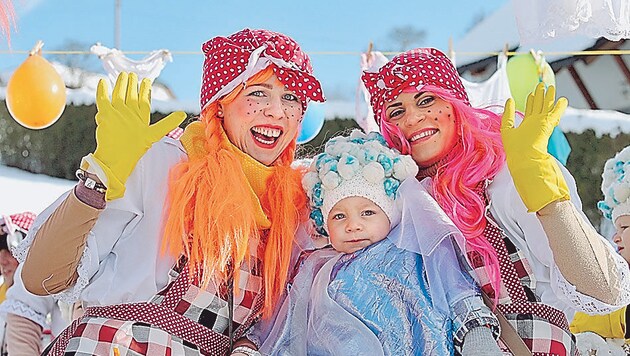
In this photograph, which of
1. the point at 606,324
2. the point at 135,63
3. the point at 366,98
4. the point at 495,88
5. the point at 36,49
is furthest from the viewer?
the point at 135,63

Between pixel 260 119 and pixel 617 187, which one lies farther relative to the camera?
pixel 617 187

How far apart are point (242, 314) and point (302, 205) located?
40cm

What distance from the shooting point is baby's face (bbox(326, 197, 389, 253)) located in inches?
84.8

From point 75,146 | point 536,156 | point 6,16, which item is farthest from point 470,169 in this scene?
point 75,146

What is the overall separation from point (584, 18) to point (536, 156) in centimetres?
66

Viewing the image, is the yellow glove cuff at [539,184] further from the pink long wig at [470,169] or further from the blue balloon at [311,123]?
the blue balloon at [311,123]

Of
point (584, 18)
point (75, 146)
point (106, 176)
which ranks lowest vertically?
point (75, 146)

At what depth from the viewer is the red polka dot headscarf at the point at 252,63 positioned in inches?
89.5

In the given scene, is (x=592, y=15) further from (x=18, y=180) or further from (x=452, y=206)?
(x=18, y=180)

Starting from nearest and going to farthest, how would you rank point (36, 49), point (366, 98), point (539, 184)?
point (539, 184), point (36, 49), point (366, 98)

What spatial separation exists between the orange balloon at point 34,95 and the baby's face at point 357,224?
3.61 metres

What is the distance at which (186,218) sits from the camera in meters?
2.14

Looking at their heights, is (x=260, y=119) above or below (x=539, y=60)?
below

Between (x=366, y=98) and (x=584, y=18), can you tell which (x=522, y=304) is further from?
(x=366, y=98)
